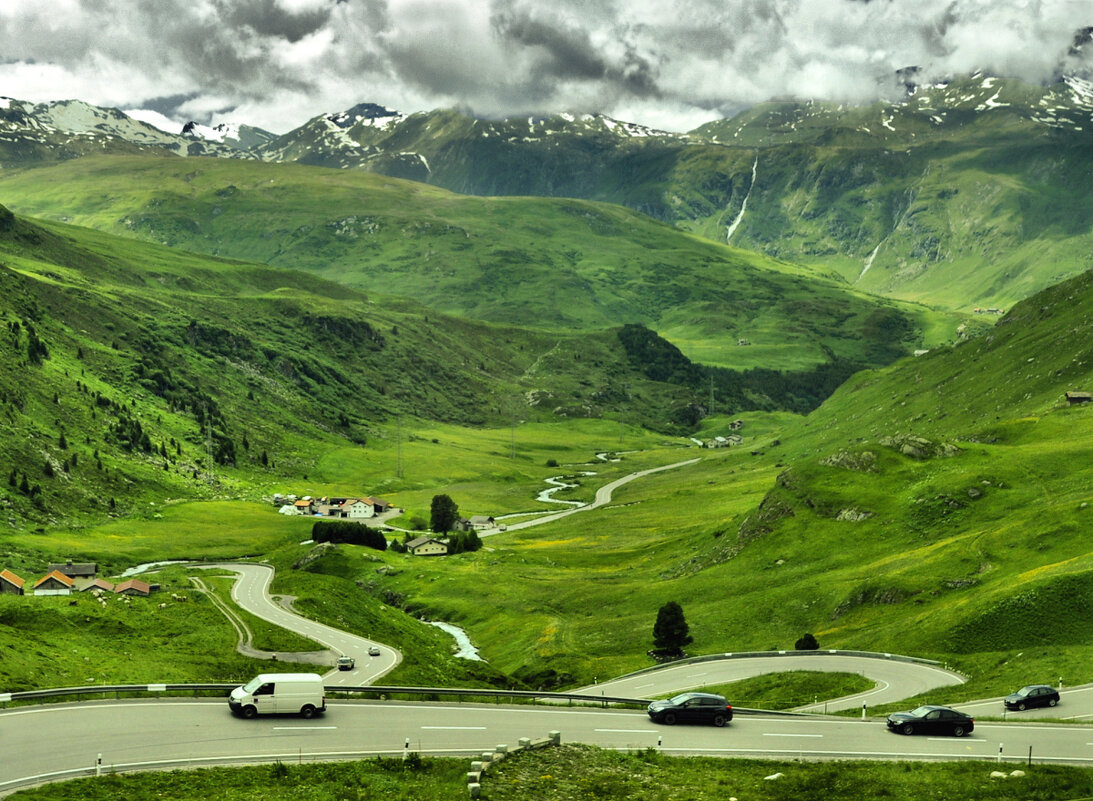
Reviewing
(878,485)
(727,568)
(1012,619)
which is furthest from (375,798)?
(878,485)

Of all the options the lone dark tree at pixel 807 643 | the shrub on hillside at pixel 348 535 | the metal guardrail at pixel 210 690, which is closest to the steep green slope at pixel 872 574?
the lone dark tree at pixel 807 643

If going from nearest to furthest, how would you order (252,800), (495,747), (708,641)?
(252,800), (495,747), (708,641)

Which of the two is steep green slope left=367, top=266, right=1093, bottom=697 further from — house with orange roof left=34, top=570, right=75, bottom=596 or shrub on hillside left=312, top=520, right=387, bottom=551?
house with orange roof left=34, top=570, right=75, bottom=596

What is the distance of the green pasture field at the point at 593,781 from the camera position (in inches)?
1599

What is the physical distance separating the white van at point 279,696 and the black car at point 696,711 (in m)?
18.7

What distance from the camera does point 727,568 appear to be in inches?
5576

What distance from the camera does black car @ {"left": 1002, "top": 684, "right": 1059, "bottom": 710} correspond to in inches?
2357

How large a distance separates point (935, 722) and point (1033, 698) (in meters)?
10.0

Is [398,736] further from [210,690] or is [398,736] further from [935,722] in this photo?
[935,722]

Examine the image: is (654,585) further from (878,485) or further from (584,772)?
(584,772)

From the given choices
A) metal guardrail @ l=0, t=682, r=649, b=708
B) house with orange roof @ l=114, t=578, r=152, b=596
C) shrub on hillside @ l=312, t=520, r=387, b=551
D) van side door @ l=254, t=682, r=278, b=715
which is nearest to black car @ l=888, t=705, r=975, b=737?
metal guardrail @ l=0, t=682, r=649, b=708

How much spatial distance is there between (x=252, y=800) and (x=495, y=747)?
1280cm

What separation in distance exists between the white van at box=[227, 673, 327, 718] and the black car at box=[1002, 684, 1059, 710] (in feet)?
132

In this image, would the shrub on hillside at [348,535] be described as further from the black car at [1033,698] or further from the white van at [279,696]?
the black car at [1033,698]
